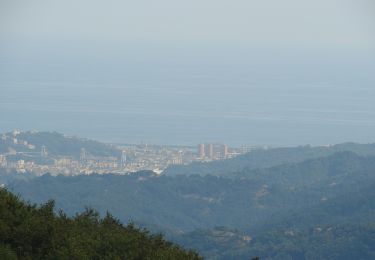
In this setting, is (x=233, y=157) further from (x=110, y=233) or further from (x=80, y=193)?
(x=110, y=233)

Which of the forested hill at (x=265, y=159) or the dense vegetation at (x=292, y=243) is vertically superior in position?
the forested hill at (x=265, y=159)

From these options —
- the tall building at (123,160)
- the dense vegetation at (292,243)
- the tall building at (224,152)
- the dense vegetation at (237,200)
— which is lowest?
the dense vegetation at (292,243)

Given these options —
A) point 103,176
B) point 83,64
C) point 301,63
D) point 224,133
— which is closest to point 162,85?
point 83,64

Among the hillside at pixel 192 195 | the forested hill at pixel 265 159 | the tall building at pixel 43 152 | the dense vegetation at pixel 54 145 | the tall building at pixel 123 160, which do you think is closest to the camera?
the hillside at pixel 192 195

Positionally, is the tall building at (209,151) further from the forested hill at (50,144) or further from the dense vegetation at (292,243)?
the dense vegetation at (292,243)

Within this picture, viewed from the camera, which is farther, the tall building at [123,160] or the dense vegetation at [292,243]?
the tall building at [123,160]

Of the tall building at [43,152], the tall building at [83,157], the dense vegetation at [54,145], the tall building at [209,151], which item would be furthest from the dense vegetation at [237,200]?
the tall building at [209,151]
